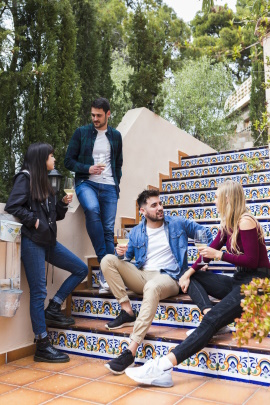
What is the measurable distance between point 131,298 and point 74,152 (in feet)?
4.68

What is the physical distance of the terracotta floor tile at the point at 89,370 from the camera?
9.99 feet

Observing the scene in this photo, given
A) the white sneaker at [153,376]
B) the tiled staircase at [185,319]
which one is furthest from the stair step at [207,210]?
the white sneaker at [153,376]

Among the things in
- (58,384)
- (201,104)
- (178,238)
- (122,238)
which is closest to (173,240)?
(178,238)

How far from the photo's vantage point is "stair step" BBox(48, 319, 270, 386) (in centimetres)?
272

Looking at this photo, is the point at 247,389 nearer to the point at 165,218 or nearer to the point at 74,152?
the point at 165,218

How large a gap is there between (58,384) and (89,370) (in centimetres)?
32

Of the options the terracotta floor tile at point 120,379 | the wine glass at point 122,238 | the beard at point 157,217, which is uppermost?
the beard at point 157,217

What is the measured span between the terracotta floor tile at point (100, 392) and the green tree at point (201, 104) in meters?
9.97

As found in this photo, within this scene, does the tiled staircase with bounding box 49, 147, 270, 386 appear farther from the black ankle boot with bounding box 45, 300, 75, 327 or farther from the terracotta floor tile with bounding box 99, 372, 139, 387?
the terracotta floor tile with bounding box 99, 372, 139, 387

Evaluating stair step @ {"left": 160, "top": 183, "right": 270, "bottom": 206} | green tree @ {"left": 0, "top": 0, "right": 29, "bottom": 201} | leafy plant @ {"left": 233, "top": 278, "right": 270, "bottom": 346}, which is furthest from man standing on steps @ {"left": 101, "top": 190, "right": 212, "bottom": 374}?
leafy plant @ {"left": 233, "top": 278, "right": 270, "bottom": 346}

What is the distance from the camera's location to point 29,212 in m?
3.27

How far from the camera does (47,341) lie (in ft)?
11.1

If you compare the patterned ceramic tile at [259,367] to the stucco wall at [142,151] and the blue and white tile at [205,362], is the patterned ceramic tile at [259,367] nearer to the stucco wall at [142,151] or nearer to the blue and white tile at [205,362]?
the blue and white tile at [205,362]

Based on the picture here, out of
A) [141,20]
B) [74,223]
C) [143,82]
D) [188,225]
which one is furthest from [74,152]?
[141,20]
